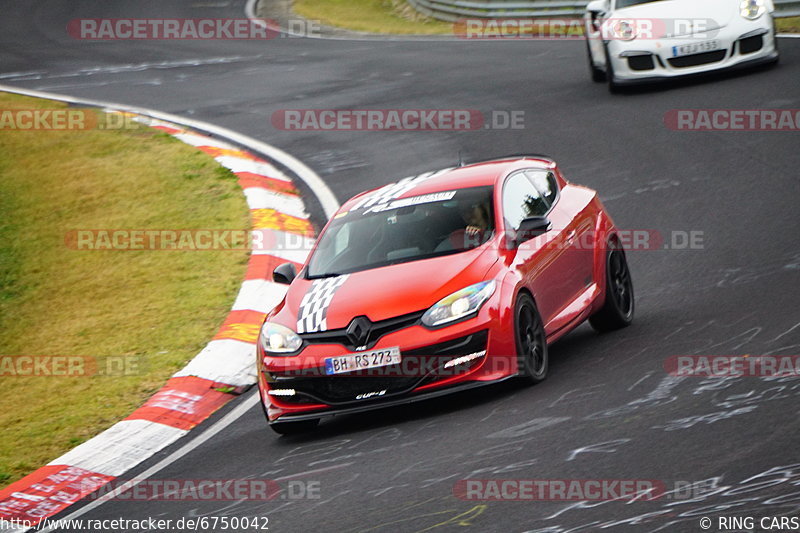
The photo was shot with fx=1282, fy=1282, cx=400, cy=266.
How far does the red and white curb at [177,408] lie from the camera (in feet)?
25.6

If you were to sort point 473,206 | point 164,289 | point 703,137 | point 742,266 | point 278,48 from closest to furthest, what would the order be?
point 473,206, point 742,266, point 164,289, point 703,137, point 278,48

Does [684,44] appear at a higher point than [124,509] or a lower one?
Result: higher

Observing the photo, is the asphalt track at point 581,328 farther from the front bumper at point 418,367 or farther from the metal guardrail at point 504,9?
the metal guardrail at point 504,9

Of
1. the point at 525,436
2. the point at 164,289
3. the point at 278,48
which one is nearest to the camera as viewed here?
the point at 525,436

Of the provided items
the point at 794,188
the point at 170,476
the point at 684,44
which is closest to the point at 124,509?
the point at 170,476

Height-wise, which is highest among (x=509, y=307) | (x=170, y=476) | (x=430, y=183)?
(x=430, y=183)

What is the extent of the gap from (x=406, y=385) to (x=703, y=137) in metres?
8.14

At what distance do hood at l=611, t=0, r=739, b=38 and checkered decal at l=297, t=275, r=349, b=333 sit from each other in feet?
31.6

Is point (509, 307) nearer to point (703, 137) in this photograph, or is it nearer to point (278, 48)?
point (703, 137)

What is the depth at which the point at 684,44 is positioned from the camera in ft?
54.4

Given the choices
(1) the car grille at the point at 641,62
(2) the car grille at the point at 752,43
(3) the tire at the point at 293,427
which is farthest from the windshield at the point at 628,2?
(3) the tire at the point at 293,427

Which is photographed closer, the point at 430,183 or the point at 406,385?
the point at 406,385

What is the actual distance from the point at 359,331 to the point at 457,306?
0.60 meters

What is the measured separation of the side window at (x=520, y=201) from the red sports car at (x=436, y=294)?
0.01 m
